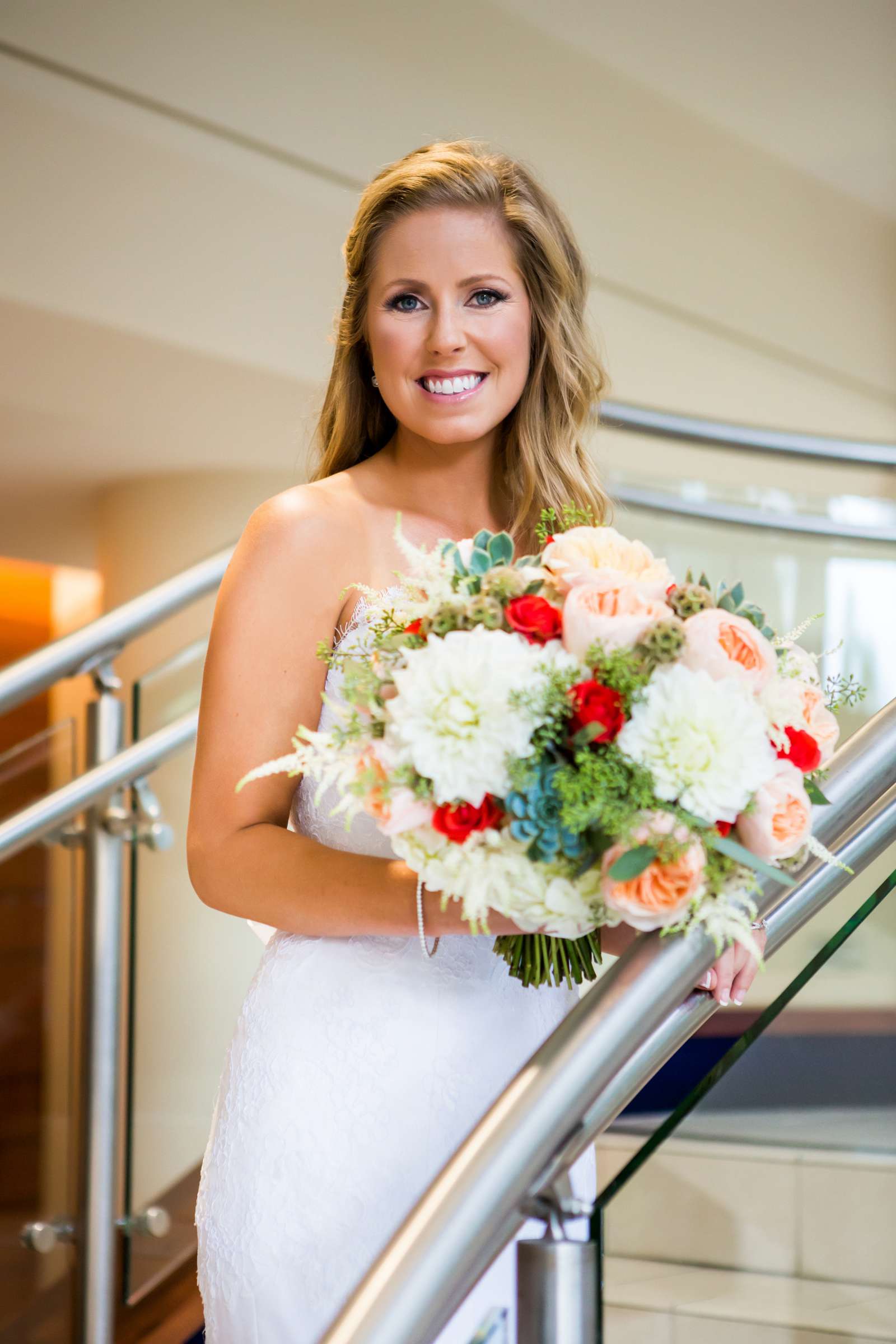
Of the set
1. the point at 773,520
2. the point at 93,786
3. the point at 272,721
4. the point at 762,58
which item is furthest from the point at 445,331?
the point at 762,58

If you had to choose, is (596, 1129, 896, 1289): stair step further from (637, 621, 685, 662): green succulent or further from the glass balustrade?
(637, 621, 685, 662): green succulent

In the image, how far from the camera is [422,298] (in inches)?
67.8

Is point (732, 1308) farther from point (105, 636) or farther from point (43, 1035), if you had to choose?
point (43, 1035)

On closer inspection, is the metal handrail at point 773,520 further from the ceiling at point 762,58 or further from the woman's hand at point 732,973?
the ceiling at point 762,58

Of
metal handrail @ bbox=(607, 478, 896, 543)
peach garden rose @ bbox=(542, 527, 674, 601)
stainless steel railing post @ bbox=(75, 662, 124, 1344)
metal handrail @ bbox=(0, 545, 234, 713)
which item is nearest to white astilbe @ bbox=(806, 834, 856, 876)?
peach garden rose @ bbox=(542, 527, 674, 601)

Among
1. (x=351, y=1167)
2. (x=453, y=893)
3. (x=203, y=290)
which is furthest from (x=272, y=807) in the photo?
(x=203, y=290)

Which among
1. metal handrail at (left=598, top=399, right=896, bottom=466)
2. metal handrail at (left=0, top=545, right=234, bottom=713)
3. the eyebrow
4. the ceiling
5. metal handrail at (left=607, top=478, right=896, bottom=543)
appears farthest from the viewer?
the ceiling

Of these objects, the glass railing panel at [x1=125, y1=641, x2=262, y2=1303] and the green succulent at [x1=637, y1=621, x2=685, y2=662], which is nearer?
the green succulent at [x1=637, y1=621, x2=685, y2=662]

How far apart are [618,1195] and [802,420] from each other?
582cm

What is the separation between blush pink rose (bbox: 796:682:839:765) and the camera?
3.71ft

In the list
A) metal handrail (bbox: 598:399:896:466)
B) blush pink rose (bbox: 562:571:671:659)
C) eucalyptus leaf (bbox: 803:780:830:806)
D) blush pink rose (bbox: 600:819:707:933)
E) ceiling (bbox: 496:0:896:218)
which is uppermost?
ceiling (bbox: 496:0:896:218)

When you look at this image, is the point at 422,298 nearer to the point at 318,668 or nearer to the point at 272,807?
the point at 318,668

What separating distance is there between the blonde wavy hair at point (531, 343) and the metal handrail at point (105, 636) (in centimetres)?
61

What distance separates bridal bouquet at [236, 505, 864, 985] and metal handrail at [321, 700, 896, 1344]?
0.04 metres
